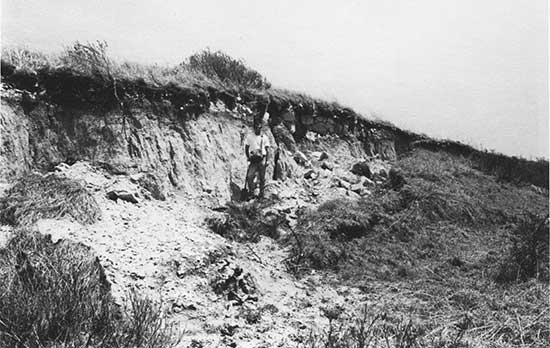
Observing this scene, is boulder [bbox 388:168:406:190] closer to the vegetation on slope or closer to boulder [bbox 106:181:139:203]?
the vegetation on slope

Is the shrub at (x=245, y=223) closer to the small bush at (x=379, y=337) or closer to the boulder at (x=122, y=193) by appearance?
the boulder at (x=122, y=193)

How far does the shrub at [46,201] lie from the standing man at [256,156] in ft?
11.2

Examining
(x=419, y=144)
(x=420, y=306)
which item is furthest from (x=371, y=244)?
(x=419, y=144)

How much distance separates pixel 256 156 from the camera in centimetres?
826

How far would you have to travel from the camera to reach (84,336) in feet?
10.00

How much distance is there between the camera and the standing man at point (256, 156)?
27.2 feet

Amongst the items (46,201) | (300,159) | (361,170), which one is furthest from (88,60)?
(361,170)

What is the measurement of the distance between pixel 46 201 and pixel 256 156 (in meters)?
4.05

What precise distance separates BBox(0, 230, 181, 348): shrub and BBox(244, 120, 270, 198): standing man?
458cm

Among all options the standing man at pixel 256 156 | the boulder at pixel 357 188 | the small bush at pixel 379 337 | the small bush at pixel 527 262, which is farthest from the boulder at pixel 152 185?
the small bush at pixel 527 262

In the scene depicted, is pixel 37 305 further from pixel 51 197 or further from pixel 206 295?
pixel 51 197

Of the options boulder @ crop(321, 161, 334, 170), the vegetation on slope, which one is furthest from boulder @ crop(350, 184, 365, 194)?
boulder @ crop(321, 161, 334, 170)

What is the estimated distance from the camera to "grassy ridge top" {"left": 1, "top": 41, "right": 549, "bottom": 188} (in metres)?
6.86

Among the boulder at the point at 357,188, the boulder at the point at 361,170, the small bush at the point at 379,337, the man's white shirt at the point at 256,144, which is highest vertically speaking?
the boulder at the point at 361,170
